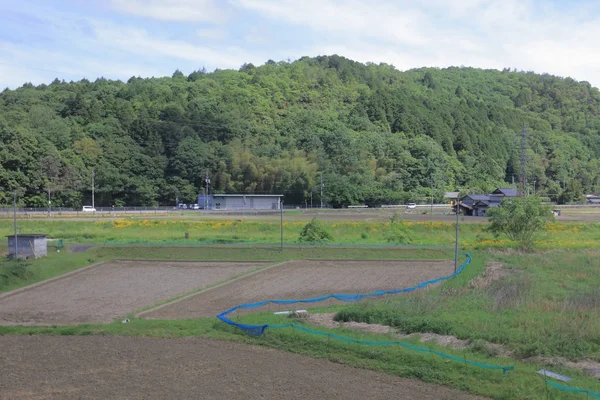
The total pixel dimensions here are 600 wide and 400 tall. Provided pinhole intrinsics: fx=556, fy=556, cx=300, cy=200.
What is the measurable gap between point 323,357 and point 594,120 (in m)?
151

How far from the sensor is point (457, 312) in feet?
51.3

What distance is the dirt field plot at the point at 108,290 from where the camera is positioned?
56.7 ft

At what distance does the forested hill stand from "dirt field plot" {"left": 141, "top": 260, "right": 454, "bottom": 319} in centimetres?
4676

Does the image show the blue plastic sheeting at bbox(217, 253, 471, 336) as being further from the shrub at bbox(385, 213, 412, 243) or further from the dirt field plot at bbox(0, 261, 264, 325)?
the shrub at bbox(385, 213, 412, 243)

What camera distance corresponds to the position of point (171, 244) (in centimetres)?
3234

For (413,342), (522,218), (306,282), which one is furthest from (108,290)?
(522,218)

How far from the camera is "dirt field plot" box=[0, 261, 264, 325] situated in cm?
1728

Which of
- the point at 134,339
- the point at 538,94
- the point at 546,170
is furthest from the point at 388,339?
the point at 538,94

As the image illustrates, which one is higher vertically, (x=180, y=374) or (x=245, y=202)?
(x=245, y=202)

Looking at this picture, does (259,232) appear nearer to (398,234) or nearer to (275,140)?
(398,234)

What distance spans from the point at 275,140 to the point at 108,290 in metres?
72.2

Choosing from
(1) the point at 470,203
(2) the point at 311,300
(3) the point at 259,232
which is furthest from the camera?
(1) the point at 470,203

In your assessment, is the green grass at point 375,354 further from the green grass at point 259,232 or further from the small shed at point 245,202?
the small shed at point 245,202

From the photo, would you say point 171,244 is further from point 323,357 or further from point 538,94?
point 538,94
